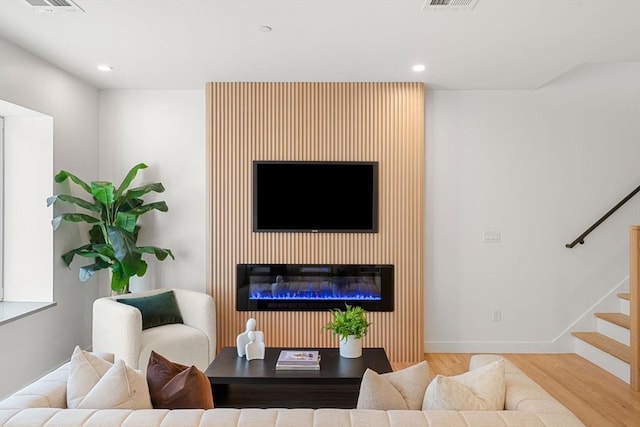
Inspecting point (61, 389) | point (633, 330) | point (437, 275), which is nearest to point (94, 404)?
point (61, 389)

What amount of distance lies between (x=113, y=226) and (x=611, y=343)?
4.56 meters

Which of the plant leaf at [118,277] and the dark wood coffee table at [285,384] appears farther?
the plant leaf at [118,277]

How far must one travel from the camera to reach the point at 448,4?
2.55 m

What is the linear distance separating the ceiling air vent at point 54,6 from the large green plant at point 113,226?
1.42m

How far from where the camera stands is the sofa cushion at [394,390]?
146cm

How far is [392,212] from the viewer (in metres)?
4.10

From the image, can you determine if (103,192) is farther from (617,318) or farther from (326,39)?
(617,318)

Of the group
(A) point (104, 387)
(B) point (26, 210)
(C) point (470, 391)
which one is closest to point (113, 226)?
(B) point (26, 210)

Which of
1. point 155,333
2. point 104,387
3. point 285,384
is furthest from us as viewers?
point 155,333

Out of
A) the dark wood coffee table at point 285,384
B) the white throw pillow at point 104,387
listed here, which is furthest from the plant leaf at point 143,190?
the white throw pillow at point 104,387

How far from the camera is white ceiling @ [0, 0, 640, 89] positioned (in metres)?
2.63

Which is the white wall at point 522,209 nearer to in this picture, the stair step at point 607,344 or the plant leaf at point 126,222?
the stair step at point 607,344

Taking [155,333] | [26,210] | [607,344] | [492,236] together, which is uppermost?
[26,210]

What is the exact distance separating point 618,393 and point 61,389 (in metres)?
3.75
